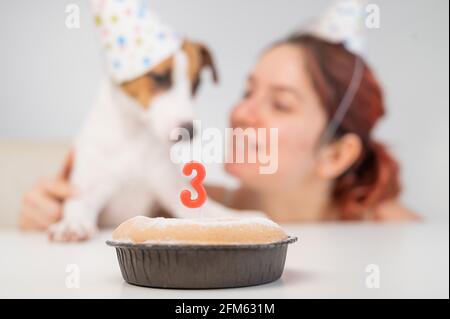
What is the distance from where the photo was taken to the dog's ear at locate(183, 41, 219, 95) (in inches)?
101

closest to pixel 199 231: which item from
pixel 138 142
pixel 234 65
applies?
pixel 138 142

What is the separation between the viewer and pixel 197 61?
263 centimetres

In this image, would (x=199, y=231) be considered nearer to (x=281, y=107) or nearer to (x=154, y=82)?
(x=154, y=82)

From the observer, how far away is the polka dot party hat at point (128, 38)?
217 centimetres

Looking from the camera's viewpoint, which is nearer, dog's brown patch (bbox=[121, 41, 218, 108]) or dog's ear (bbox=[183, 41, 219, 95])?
dog's brown patch (bbox=[121, 41, 218, 108])

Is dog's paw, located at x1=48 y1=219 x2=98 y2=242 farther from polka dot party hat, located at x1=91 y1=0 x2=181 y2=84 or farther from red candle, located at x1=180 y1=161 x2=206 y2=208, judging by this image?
red candle, located at x1=180 y1=161 x2=206 y2=208

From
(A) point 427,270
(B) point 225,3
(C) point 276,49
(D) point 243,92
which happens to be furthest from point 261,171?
(A) point 427,270

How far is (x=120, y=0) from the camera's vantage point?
2150 millimetres

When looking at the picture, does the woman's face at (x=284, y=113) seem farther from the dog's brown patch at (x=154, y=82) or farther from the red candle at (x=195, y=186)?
the red candle at (x=195, y=186)

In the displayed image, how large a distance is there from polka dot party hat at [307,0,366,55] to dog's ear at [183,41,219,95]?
0.53m

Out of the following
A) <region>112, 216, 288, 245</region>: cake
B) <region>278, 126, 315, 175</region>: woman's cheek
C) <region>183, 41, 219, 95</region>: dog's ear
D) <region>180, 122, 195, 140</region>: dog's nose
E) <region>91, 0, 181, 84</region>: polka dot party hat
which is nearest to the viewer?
<region>112, 216, 288, 245</region>: cake

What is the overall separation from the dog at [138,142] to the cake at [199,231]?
137 cm

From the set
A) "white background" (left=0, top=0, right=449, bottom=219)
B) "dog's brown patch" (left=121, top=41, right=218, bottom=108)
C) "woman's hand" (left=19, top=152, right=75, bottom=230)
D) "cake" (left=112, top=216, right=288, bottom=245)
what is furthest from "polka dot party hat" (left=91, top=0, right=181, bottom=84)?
"cake" (left=112, top=216, right=288, bottom=245)

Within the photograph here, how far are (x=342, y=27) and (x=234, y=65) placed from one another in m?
0.53
